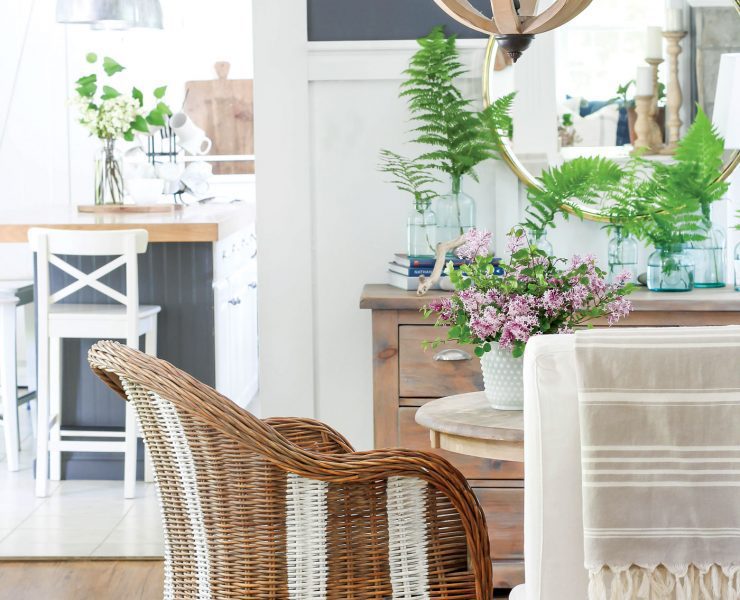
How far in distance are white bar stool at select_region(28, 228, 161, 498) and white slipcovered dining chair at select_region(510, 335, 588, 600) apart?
8.35ft

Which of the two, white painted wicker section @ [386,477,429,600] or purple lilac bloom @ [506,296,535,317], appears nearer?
white painted wicker section @ [386,477,429,600]

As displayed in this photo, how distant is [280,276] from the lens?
3.35 meters

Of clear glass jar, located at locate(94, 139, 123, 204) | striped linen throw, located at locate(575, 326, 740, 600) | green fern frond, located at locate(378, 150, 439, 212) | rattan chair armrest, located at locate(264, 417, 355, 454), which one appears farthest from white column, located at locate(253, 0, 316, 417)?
striped linen throw, located at locate(575, 326, 740, 600)

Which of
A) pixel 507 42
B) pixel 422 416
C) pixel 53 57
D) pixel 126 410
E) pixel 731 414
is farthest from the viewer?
pixel 53 57

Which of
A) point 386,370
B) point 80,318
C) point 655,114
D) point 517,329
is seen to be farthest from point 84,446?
point 517,329

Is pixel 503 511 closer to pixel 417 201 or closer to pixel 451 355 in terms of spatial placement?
pixel 451 355

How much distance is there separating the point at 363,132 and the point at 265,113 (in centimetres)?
31

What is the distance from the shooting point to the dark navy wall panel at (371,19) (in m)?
3.28

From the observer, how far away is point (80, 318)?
3.91 m

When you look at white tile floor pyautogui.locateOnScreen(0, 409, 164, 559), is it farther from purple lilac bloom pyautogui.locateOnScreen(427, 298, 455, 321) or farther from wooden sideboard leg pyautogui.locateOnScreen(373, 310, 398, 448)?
purple lilac bloom pyautogui.locateOnScreen(427, 298, 455, 321)

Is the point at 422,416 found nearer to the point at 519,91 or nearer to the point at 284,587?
the point at 284,587

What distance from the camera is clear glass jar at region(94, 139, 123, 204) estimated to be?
4.79m

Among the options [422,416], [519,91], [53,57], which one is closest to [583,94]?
[519,91]

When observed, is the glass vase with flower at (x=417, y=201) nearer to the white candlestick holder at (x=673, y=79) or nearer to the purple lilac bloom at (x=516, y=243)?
the white candlestick holder at (x=673, y=79)
